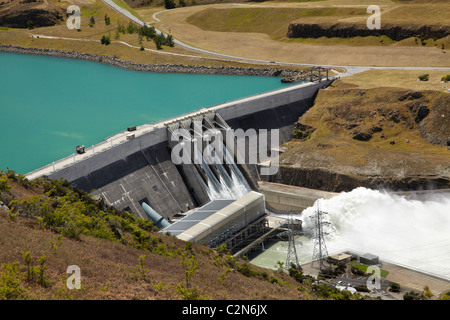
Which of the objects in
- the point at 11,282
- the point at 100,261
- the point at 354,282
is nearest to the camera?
the point at 11,282

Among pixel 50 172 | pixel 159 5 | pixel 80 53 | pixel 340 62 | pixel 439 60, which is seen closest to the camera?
pixel 50 172

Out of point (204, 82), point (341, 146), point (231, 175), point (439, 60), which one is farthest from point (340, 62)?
point (231, 175)

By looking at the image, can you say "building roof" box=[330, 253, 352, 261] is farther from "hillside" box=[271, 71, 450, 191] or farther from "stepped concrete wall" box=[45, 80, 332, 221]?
"stepped concrete wall" box=[45, 80, 332, 221]

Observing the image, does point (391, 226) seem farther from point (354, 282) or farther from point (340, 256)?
point (354, 282)

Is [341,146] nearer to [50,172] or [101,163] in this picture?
[101,163]

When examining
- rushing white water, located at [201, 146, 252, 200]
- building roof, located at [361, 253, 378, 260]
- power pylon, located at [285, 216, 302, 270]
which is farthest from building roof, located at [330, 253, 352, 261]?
rushing white water, located at [201, 146, 252, 200]

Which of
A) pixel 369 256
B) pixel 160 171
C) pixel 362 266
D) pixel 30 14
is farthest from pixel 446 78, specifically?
pixel 30 14

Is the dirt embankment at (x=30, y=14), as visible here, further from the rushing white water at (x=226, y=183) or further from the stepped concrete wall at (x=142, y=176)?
the rushing white water at (x=226, y=183)
